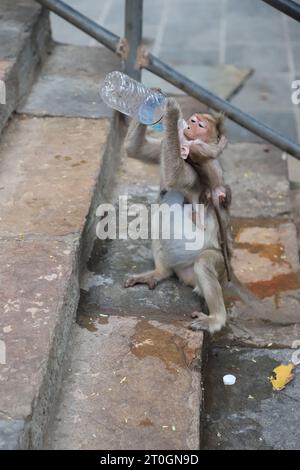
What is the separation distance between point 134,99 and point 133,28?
1.11 meters

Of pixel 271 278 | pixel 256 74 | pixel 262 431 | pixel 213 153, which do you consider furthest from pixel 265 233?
pixel 256 74

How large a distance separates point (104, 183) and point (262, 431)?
1.78 metres

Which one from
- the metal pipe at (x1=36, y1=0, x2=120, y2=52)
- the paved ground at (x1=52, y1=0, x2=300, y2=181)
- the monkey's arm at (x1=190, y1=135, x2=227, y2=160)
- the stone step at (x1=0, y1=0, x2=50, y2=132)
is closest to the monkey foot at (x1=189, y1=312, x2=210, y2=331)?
the monkey's arm at (x1=190, y1=135, x2=227, y2=160)

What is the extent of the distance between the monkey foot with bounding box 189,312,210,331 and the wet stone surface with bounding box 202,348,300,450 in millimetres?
168

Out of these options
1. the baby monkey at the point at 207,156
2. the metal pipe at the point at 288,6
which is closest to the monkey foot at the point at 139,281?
the baby monkey at the point at 207,156

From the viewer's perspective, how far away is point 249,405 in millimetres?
3381

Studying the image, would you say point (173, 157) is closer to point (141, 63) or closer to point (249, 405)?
point (249, 405)

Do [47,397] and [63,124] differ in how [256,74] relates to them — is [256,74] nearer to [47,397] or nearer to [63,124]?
[63,124]

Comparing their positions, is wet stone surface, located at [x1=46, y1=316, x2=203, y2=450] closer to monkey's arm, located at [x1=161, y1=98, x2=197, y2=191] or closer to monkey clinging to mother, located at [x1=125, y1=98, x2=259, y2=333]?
monkey clinging to mother, located at [x1=125, y1=98, x2=259, y2=333]

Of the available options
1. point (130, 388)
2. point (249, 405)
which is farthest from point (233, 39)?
point (130, 388)

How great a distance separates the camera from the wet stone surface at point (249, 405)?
3.19 meters

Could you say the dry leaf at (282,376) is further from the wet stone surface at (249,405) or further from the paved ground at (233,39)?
the paved ground at (233,39)

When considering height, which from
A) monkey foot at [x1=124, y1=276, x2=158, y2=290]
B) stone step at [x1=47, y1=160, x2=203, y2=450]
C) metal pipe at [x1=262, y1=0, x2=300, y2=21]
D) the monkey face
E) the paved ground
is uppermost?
metal pipe at [x1=262, y1=0, x2=300, y2=21]

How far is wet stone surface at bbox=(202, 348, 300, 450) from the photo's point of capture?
10.5 feet
